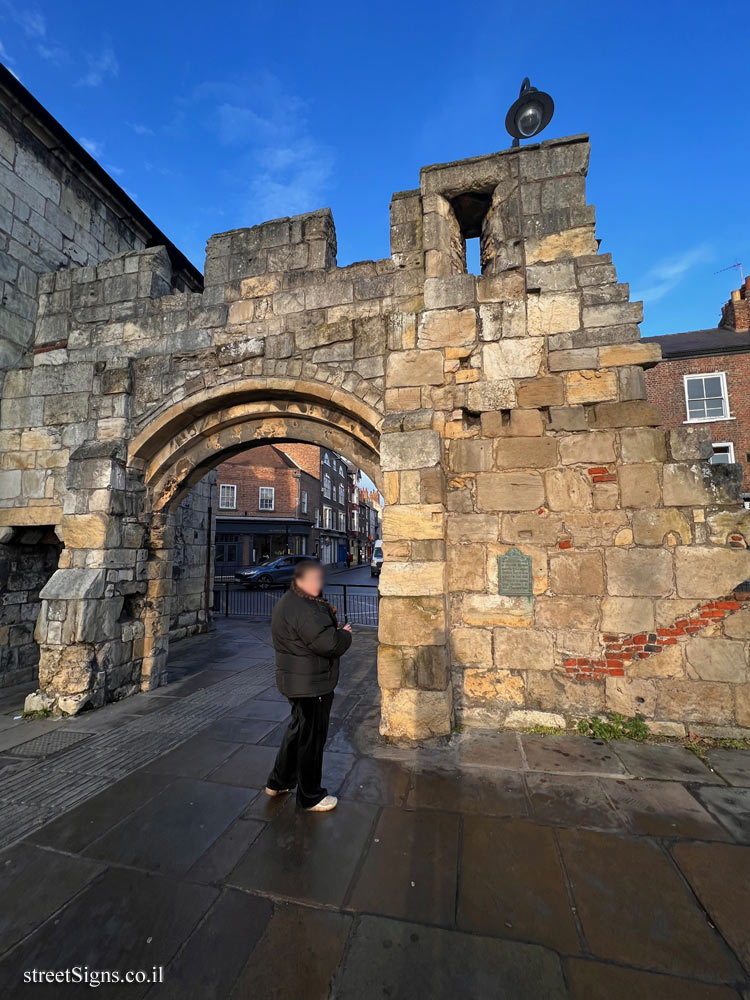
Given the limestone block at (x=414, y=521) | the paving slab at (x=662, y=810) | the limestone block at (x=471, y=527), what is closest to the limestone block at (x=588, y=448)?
the limestone block at (x=471, y=527)

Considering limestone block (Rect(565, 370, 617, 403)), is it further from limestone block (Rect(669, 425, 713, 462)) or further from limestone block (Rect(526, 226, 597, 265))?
limestone block (Rect(526, 226, 597, 265))

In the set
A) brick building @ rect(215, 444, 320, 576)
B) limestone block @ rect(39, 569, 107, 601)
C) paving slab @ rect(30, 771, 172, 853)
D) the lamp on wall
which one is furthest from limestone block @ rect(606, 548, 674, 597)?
brick building @ rect(215, 444, 320, 576)

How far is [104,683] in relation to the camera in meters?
5.13

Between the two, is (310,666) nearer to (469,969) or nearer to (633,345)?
(469,969)

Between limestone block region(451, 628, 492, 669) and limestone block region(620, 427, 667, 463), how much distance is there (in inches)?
84.3

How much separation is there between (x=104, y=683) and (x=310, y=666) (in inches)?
141

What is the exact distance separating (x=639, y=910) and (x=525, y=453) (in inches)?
131

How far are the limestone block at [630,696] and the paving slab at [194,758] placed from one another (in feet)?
11.1

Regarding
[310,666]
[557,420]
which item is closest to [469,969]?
[310,666]

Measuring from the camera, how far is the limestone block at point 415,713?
3.95 m

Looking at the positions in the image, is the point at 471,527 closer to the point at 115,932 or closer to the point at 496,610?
the point at 496,610

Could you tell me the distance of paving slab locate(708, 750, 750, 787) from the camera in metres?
3.24

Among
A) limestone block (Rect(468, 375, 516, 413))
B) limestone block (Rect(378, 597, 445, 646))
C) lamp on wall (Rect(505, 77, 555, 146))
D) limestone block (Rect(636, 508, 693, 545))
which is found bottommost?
limestone block (Rect(378, 597, 445, 646))

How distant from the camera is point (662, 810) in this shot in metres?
2.89
